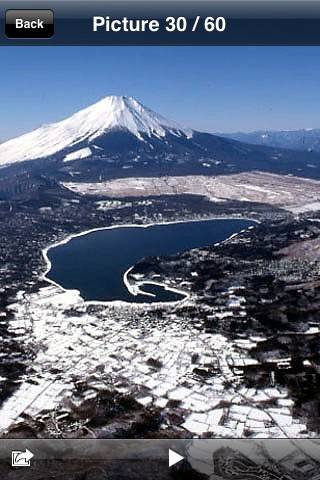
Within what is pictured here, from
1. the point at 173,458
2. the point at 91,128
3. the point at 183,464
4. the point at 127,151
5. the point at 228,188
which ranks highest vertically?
the point at 173,458

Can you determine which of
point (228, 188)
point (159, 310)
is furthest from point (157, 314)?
point (228, 188)

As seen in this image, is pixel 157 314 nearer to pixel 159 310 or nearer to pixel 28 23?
pixel 159 310

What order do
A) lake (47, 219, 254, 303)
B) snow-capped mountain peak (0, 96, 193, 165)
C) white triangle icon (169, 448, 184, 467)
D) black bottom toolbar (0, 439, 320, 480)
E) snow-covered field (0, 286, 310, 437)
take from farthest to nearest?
1. snow-capped mountain peak (0, 96, 193, 165)
2. lake (47, 219, 254, 303)
3. snow-covered field (0, 286, 310, 437)
4. black bottom toolbar (0, 439, 320, 480)
5. white triangle icon (169, 448, 184, 467)

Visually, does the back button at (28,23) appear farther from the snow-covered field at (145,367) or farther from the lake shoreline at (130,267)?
the lake shoreline at (130,267)

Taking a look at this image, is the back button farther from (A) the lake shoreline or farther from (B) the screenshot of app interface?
(A) the lake shoreline

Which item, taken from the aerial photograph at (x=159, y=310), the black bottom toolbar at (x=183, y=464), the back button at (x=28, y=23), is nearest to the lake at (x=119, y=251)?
the aerial photograph at (x=159, y=310)

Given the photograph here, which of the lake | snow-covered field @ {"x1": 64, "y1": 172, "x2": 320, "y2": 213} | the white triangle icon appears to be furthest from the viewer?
snow-covered field @ {"x1": 64, "y1": 172, "x2": 320, "y2": 213}

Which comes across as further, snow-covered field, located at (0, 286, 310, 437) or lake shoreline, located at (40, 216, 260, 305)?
lake shoreline, located at (40, 216, 260, 305)

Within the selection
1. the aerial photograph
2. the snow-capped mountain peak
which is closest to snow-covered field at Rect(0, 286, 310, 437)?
the aerial photograph
